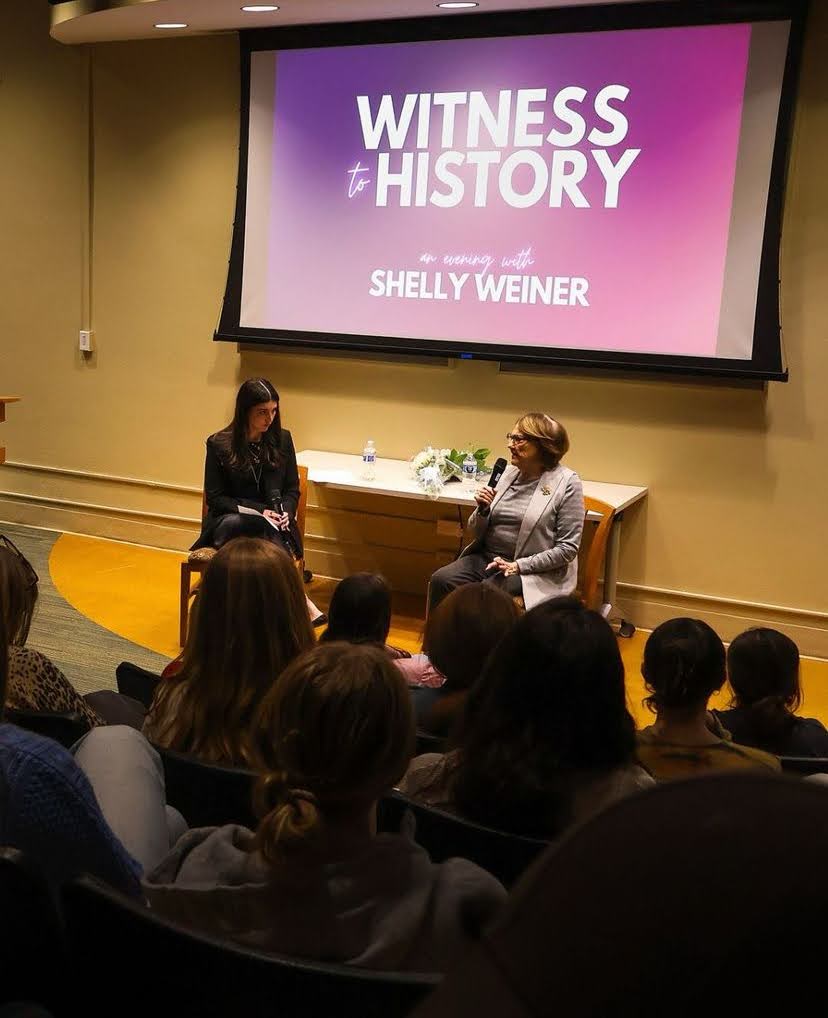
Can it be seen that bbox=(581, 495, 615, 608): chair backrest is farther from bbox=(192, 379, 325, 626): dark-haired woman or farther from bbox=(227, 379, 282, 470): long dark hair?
bbox=(227, 379, 282, 470): long dark hair

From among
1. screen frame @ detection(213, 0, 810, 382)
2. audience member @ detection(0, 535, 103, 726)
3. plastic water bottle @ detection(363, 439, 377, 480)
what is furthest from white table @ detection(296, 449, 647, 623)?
audience member @ detection(0, 535, 103, 726)

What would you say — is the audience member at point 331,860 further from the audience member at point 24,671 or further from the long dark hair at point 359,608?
the long dark hair at point 359,608

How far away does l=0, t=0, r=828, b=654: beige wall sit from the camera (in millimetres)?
4621

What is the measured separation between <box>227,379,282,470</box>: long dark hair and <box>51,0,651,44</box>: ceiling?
172 centimetres

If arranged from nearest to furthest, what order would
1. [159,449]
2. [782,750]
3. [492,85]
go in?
[782,750] < [492,85] < [159,449]

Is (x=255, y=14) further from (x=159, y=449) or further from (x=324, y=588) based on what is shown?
(x=324, y=588)

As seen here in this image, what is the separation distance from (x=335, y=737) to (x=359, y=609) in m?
1.52

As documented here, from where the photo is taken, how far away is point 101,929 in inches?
41.3

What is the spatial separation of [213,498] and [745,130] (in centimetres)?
277

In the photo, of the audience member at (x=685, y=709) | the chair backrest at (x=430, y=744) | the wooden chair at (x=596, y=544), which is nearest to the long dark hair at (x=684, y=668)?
the audience member at (x=685, y=709)

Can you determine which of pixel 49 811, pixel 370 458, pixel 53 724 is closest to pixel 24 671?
pixel 53 724

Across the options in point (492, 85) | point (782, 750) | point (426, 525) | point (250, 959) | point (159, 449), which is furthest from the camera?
point (159, 449)

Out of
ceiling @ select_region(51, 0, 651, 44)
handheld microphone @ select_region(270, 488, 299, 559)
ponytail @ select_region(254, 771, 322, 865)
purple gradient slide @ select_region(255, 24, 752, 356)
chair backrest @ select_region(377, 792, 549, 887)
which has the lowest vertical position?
handheld microphone @ select_region(270, 488, 299, 559)

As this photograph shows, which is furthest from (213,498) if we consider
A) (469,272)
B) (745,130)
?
(745,130)
